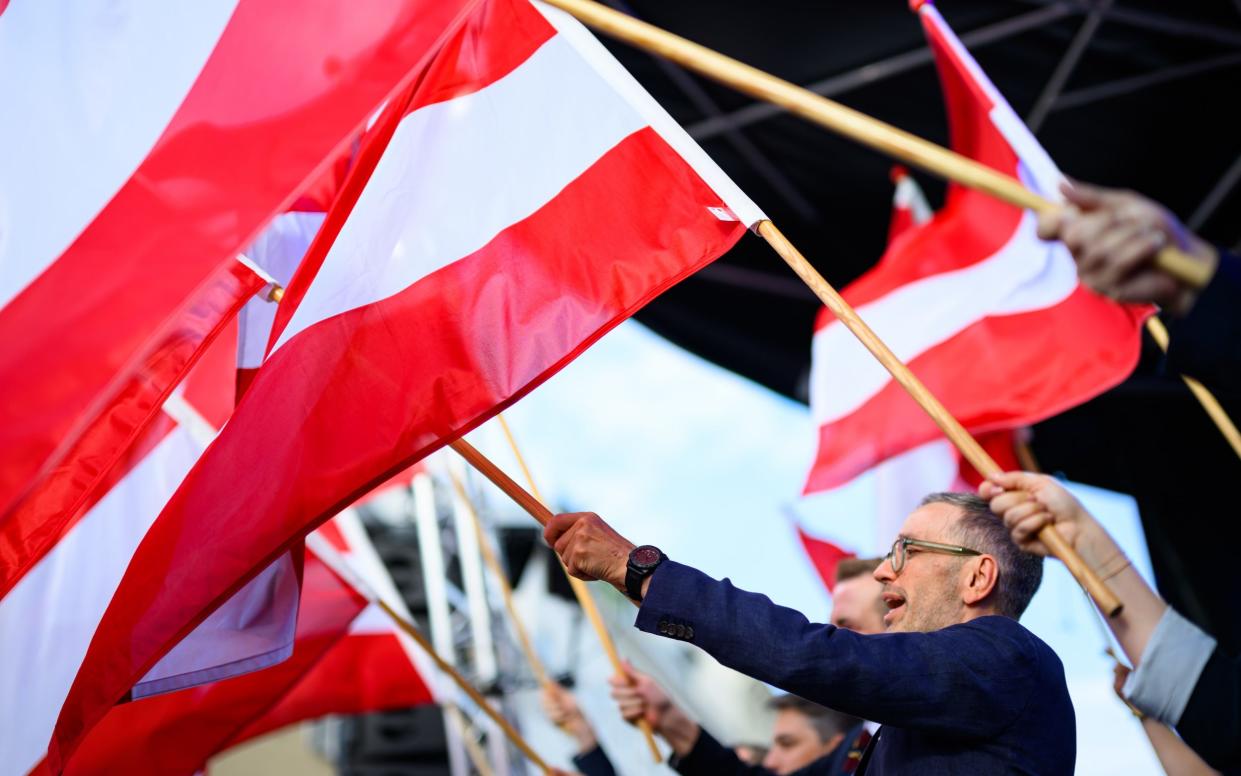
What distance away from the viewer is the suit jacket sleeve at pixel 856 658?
7.05ft

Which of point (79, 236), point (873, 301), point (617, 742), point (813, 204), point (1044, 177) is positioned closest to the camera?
point (79, 236)

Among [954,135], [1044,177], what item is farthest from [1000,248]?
[1044,177]

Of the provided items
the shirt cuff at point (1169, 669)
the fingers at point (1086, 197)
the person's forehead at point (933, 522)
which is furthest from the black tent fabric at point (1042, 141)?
the fingers at point (1086, 197)

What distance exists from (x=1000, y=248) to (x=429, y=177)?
2756 millimetres

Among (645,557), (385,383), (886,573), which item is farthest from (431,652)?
(645,557)

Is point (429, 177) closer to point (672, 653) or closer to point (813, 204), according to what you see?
point (813, 204)

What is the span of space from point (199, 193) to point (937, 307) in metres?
3.13

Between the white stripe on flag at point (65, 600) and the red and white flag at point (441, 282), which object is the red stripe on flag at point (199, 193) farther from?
the white stripe on flag at point (65, 600)

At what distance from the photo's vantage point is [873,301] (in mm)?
5559

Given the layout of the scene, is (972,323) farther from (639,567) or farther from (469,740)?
(469,740)

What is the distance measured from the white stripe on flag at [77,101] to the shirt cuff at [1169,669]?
2353 millimetres

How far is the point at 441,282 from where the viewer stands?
279cm

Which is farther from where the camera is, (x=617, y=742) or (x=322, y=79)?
(x=617, y=742)

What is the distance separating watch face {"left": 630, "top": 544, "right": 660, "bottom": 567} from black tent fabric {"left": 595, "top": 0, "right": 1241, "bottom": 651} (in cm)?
487
